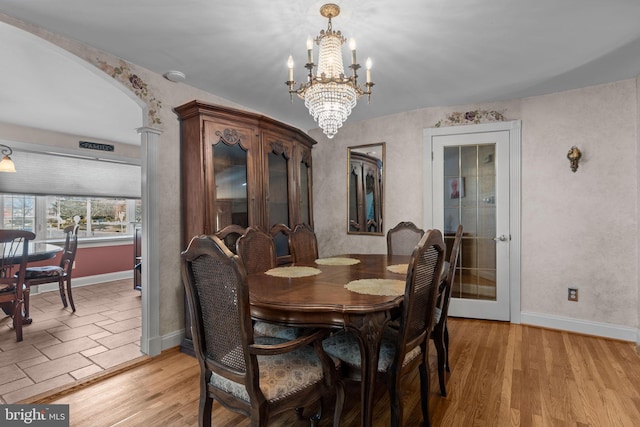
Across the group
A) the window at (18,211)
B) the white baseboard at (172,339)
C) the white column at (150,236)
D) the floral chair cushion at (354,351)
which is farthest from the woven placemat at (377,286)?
the window at (18,211)

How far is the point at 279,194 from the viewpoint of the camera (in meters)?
3.32

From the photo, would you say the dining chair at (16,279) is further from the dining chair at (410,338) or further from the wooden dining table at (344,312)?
the dining chair at (410,338)

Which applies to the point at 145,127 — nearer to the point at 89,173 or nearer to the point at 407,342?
the point at 407,342

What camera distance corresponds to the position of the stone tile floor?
220cm

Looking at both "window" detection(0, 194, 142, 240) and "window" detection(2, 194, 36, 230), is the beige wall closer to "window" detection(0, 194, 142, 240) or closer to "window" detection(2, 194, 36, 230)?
"window" detection(0, 194, 142, 240)

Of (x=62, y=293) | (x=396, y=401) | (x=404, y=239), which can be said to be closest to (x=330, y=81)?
(x=396, y=401)

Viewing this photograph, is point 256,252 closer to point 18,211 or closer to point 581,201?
point 581,201

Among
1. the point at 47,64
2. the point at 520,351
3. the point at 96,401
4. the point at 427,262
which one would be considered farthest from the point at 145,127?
the point at 520,351

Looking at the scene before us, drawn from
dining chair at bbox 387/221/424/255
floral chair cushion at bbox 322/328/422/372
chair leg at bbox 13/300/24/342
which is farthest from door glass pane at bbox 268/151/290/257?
chair leg at bbox 13/300/24/342

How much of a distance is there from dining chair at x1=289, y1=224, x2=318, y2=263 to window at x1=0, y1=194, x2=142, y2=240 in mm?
4338

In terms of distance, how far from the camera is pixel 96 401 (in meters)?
1.95

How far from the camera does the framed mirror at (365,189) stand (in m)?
3.91

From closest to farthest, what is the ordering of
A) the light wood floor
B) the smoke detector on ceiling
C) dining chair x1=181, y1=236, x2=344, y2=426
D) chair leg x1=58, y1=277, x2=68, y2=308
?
→ dining chair x1=181, y1=236, x2=344, y2=426, the light wood floor, the smoke detector on ceiling, chair leg x1=58, y1=277, x2=68, y2=308

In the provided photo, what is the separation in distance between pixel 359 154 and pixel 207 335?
3.15 metres
